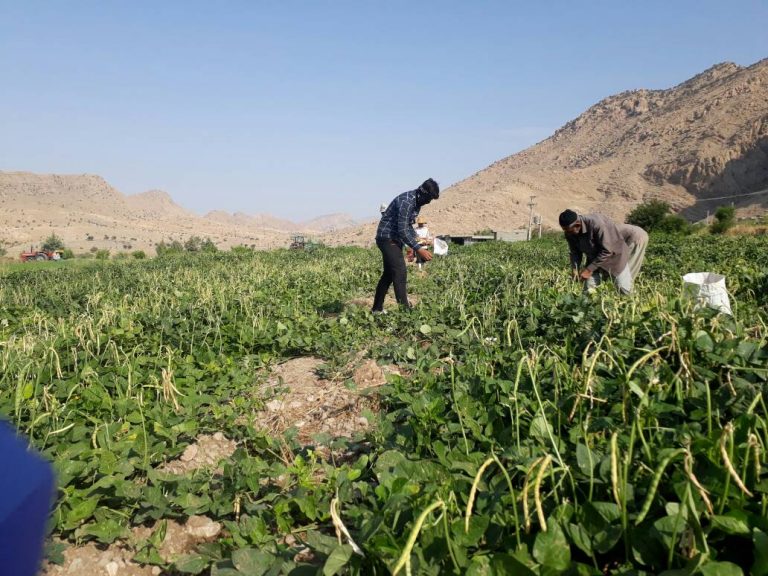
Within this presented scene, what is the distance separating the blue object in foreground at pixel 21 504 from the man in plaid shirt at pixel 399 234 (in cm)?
519

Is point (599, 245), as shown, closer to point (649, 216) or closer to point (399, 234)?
point (399, 234)

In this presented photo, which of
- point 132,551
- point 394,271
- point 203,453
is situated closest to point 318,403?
point 203,453

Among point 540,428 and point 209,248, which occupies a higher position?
point 209,248

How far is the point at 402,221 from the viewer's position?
616 cm

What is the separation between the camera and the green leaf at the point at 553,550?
4.06ft

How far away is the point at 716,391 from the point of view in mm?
2135

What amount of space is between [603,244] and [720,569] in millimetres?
4857

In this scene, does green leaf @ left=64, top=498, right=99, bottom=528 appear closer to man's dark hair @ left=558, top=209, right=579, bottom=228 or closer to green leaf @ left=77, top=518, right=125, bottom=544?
green leaf @ left=77, top=518, right=125, bottom=544

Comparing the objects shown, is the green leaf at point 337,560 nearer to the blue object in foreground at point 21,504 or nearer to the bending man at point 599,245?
the blue object in foreground at point 21,504

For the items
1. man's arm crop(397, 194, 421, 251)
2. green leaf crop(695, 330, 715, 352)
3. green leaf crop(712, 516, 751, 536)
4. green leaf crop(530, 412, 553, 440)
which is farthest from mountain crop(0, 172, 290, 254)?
green leaf crop(712, 516, 751, 536)

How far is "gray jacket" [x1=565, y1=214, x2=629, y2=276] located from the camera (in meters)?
5.51

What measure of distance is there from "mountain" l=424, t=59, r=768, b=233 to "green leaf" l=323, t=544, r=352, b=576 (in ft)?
175

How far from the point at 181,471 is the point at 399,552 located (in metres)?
1.95

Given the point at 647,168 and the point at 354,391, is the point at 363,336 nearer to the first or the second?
the point at 354,391
